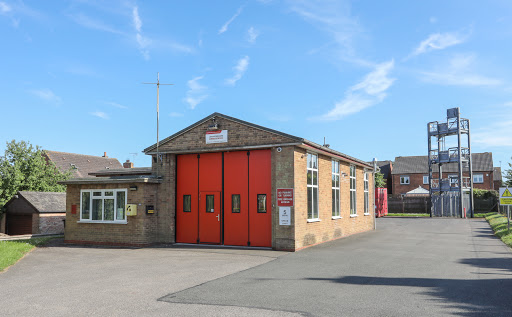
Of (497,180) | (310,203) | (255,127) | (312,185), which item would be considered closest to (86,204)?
(255,127)

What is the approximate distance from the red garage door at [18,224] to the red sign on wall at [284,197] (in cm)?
2111

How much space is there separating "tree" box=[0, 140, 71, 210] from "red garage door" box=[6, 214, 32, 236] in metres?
2.96

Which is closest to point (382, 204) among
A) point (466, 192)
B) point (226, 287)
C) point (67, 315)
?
point (466, 192)

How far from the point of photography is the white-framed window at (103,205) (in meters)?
16.7

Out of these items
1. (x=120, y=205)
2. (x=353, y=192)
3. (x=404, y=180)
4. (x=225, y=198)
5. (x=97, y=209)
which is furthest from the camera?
(x=404, y=180)

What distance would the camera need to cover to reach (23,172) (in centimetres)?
3438

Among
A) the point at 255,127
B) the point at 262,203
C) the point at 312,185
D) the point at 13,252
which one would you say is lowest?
the point at 13,252

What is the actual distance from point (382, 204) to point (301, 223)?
96.9 feet

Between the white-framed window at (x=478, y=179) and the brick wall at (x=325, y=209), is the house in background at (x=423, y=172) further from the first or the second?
the brick wall at (x=325, y=209)

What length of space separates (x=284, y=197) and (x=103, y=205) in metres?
7.54

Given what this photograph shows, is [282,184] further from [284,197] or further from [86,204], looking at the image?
[86,204]

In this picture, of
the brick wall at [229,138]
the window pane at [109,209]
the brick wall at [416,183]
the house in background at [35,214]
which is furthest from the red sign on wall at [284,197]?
the brick wall at [416,183]

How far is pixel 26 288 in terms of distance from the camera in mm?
8727

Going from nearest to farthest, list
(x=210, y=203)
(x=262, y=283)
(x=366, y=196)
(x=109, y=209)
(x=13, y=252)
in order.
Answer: (x=262, y=283) → (x=13, y=252) → (x=210, y=203) → (x=109, y=209) → (x=366, y=196)
